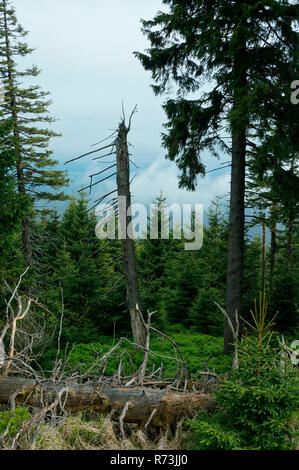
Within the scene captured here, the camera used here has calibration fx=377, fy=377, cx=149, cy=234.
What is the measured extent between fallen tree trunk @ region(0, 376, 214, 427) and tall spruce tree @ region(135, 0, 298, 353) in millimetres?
5192

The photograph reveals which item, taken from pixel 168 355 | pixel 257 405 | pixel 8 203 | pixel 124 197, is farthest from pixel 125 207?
pixel 257 405

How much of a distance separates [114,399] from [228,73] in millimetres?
7976

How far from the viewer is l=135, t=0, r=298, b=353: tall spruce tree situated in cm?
799

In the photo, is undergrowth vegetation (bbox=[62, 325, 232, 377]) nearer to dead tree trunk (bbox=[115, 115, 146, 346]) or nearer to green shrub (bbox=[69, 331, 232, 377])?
green shrub (bbox=[69, 331, 232, 377])

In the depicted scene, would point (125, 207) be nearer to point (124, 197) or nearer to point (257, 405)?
point (124, 197)

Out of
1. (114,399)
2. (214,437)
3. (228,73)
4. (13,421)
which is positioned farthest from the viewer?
(228,73)

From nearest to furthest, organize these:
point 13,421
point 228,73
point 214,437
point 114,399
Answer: point 214,437 → point 13,421 → point 114,399 → point 228,73

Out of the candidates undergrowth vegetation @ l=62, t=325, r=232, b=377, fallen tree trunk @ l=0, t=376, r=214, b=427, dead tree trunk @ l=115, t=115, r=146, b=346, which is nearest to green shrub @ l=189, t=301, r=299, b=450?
fallen tree trunk @ l=0, t=376, r=214, b=427

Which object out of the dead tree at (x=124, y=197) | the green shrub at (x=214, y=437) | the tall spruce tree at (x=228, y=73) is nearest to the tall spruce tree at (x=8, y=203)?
the dead tree at (x=124, y=197)

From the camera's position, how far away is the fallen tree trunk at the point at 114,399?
14.9ft

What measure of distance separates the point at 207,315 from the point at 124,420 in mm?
10851

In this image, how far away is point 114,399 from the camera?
15.4 ft
